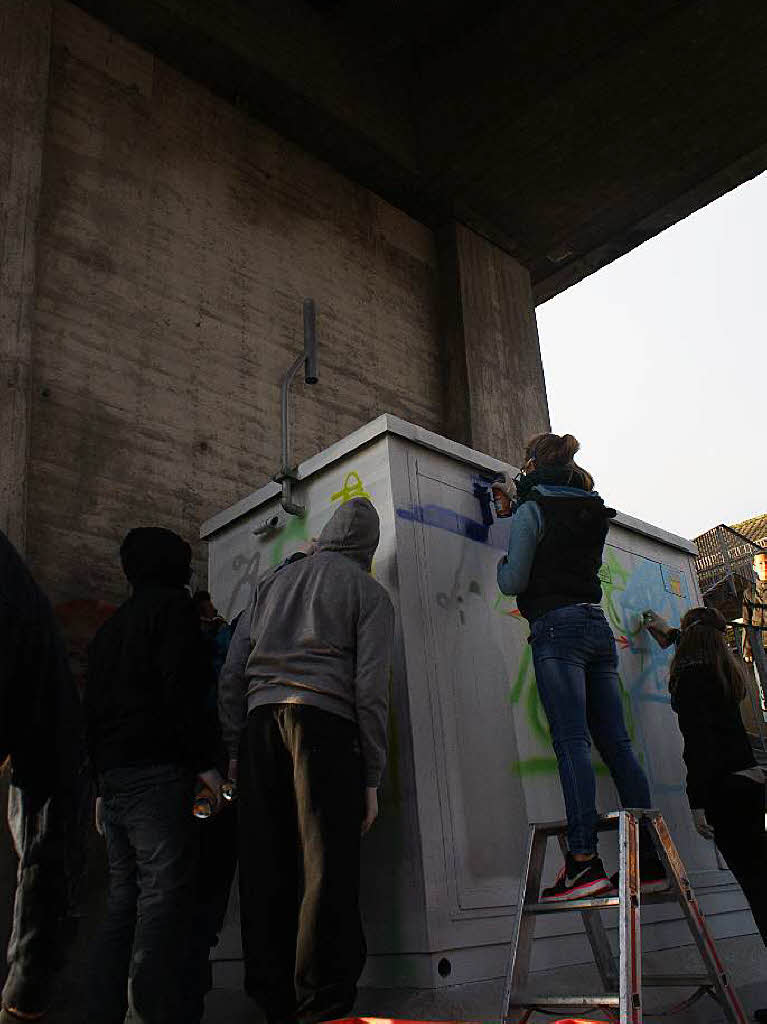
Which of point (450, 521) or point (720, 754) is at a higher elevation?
point (450, 521)

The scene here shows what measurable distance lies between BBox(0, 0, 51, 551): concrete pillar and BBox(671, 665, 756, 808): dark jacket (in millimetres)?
3454

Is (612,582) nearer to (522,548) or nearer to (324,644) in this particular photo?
(522,548)

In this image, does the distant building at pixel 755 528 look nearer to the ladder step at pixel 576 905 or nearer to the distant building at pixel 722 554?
the distant building at pixel 722 554

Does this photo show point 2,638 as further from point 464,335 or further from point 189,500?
point 464,335

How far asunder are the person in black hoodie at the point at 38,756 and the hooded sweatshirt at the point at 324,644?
1.13 meters

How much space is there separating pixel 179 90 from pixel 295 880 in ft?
21.4

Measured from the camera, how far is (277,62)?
7.46 m

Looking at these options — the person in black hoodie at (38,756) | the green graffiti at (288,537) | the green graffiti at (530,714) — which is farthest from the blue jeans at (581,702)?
the person in black hoodie at (38,756)

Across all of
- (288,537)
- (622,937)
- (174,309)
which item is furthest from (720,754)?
(174,309)

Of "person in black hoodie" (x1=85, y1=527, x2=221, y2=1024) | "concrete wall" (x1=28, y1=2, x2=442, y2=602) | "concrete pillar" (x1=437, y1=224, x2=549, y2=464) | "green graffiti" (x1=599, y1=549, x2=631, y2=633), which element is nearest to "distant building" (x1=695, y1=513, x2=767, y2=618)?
"concrete pillar" (x1=437, y1=224, x2=549, y2=464)

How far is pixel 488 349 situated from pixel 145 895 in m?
6.57

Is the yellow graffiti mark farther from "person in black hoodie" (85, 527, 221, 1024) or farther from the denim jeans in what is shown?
the denim jeans

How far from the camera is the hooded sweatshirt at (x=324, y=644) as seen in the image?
9.98 ft

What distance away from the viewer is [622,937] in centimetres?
264
